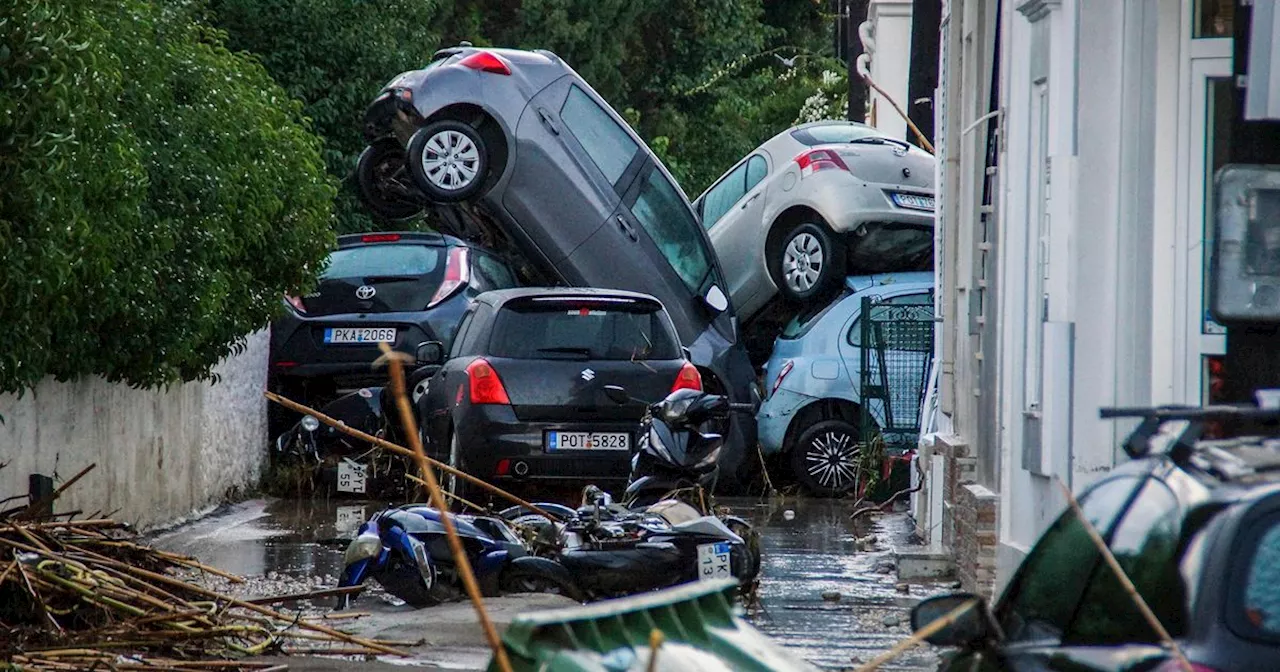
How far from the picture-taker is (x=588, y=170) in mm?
17547

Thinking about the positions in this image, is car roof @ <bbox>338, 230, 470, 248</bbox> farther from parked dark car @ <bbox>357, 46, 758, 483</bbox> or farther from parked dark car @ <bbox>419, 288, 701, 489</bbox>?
parked dark car @ <bbox>419, 288, 701, 489</bbox>

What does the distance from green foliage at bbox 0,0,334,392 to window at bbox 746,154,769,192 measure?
18.7ft

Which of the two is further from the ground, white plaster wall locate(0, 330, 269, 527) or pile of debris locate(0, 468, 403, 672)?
white plaster wall locate(0, 330, 269, 527)

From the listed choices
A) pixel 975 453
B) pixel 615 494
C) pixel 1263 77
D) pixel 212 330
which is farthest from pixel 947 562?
pixel 1263 77

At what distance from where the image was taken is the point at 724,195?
2127 centimetres

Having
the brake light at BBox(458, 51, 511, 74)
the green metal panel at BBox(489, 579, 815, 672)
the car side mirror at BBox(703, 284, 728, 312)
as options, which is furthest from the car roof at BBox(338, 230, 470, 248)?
the green metal panel at BBox(489, 579, 815, 672)

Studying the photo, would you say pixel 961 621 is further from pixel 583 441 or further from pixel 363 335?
pixel 363 335

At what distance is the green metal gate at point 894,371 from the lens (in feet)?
54.9

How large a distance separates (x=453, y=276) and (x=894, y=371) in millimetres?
3658

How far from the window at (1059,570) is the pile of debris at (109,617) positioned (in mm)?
3493

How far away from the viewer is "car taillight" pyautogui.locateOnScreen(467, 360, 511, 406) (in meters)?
13.9

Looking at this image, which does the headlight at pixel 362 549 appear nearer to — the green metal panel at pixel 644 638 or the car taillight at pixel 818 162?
the green metal panel at pixel 644 638

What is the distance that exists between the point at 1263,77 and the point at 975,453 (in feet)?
18.4

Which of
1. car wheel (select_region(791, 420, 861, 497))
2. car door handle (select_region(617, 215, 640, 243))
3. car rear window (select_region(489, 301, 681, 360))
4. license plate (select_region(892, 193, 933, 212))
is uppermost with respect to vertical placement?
license plate (select_region(892, 193, 933, 212))
